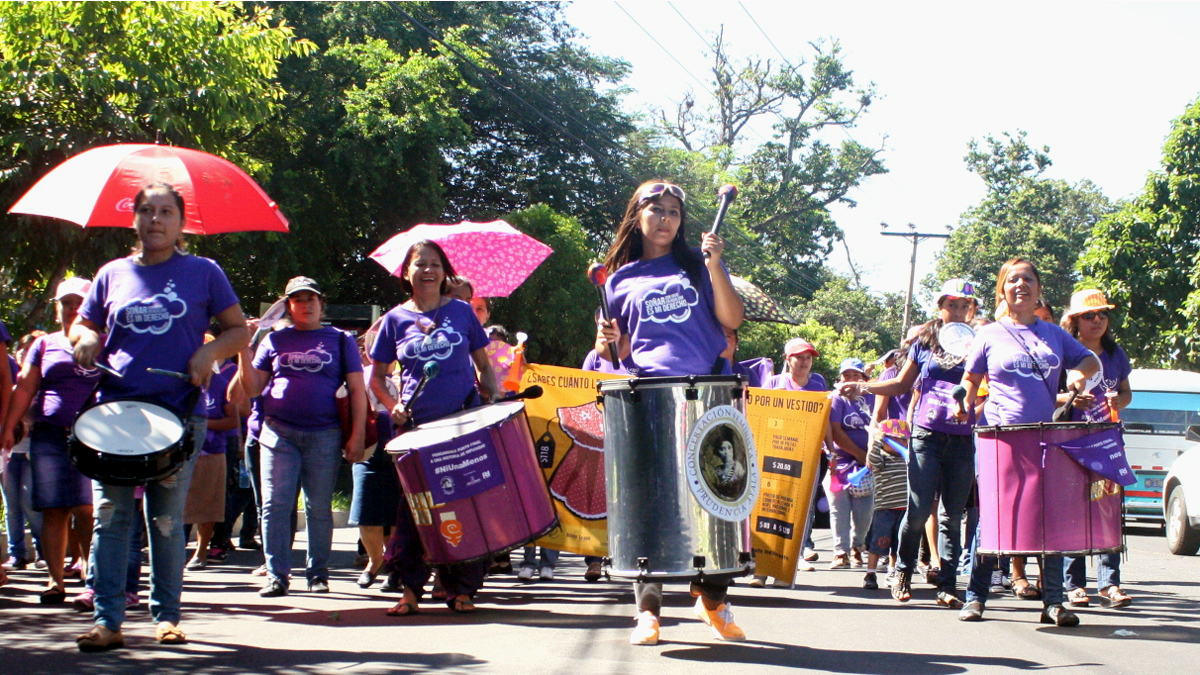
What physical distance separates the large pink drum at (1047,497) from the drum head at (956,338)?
145 cm

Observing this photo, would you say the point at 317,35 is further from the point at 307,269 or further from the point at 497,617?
the point at 497,617

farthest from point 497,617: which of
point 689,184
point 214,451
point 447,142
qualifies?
point 689,184

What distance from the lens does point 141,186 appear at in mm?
6926

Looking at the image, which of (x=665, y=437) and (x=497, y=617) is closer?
(x=665, y=437)

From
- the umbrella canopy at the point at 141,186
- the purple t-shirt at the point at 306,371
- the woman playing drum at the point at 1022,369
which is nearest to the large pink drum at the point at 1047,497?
the woman playing drum at the point at 1022,369

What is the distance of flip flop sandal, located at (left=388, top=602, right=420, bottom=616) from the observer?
21.7ft

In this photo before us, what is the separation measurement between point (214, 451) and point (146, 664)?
4498 millimetres

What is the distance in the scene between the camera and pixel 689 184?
52219 millimetres

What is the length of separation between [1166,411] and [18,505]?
14.8 meters

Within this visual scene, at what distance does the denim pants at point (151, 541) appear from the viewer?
17.4 ft

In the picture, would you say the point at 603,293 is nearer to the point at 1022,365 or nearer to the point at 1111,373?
the point at 1022,365

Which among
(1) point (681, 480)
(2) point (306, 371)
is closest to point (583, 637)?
(1) point (681, 480)

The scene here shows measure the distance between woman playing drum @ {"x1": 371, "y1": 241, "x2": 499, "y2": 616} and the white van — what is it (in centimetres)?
1269

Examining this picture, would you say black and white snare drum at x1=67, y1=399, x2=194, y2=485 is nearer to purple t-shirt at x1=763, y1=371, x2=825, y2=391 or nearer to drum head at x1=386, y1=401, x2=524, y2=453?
A: drum head at x1=386, y1=401, x2=524, y2=453
